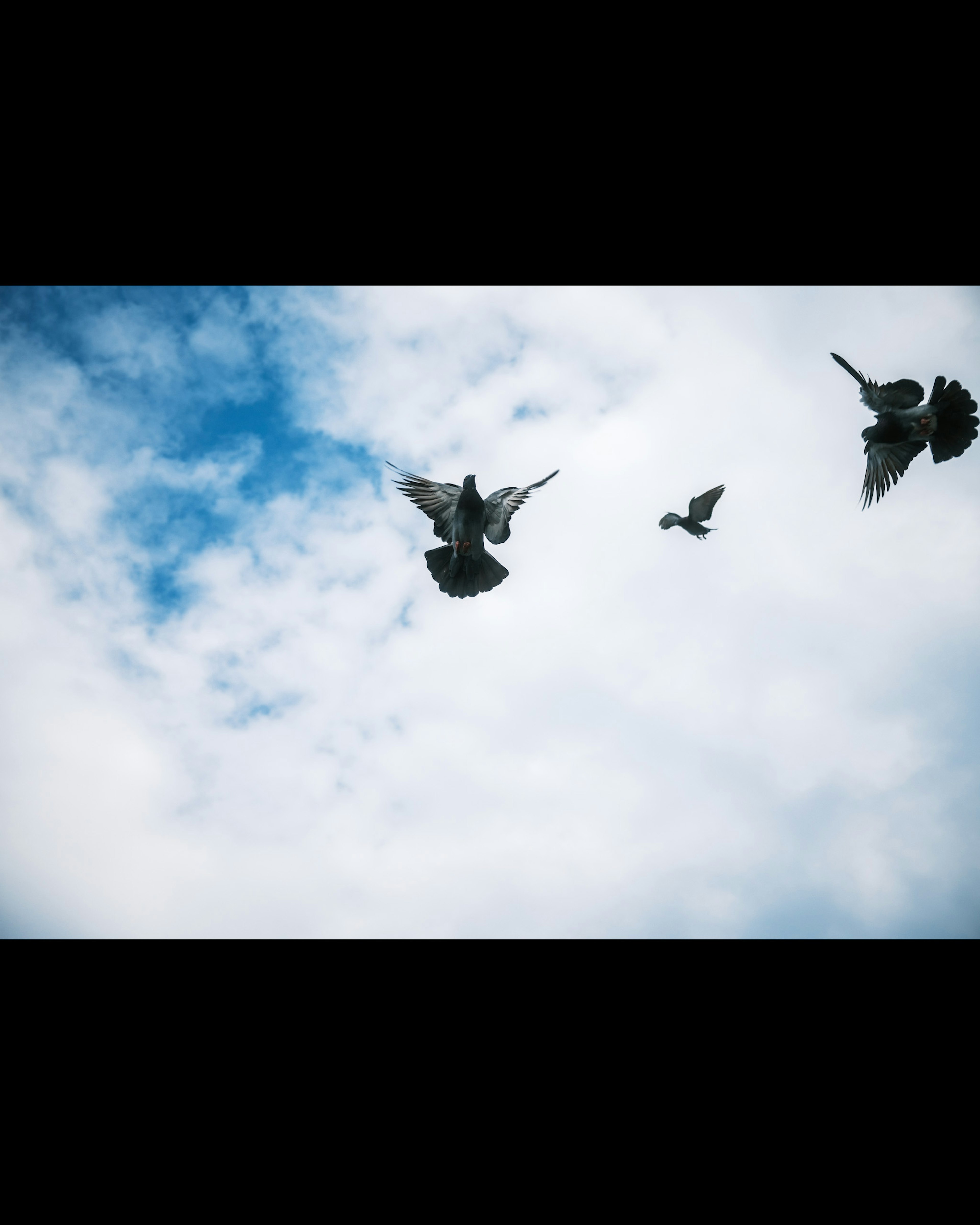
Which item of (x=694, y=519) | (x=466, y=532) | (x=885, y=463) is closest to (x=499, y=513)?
(x=466, y=532)

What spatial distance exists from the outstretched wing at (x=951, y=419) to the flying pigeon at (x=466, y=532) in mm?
4680

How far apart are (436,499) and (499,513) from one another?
92cm

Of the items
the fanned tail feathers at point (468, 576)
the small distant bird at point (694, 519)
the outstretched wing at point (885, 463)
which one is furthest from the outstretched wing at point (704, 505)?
the fanned tail feathers at point (468, 576)

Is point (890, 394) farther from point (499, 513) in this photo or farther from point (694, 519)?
point (499, 513)

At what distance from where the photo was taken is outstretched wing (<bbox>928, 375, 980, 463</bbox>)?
262 inches

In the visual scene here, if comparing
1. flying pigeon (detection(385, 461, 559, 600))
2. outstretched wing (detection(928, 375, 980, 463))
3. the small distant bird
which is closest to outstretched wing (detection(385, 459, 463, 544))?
flying pigeon (detection(385, 461, 559, 600))

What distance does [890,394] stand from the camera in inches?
269

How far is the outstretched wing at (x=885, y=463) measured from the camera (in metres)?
6.91

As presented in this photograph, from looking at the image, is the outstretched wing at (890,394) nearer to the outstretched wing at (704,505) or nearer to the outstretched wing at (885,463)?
the outstretched wing at (885,463)

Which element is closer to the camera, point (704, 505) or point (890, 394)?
point (890, 394)
